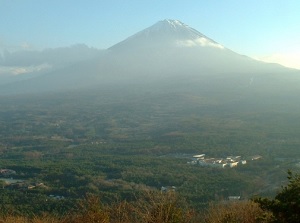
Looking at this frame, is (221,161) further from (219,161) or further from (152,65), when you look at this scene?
(152,65)

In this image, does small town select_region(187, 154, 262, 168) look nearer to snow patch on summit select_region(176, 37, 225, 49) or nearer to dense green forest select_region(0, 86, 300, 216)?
dense green forest select_region(0, 86, 300, 216)

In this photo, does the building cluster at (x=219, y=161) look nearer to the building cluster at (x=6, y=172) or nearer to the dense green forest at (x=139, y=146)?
the dense green forest at (x=139, y=146)

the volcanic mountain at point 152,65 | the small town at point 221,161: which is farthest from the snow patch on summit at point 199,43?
the small town at point 221,161

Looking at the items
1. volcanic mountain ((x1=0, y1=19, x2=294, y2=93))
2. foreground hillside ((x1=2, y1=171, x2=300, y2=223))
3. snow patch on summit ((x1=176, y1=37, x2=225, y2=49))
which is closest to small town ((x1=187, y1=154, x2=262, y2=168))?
foreground hillside ((x1=2, y1=171, x2=300, y2=223))

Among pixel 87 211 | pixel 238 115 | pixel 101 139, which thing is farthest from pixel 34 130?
pixel 87 211

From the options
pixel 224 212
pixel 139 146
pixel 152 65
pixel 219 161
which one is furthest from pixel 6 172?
pixel 152 65

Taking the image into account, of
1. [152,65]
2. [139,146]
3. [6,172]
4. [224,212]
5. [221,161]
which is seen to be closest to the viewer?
[224,212]
